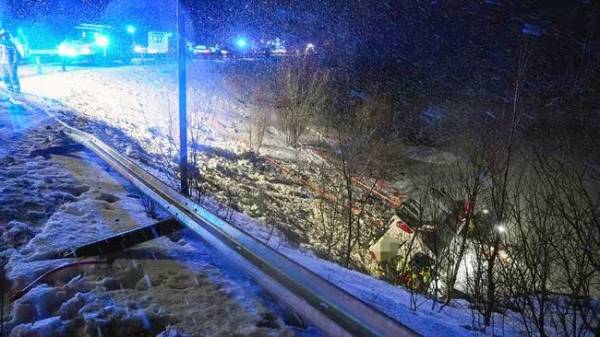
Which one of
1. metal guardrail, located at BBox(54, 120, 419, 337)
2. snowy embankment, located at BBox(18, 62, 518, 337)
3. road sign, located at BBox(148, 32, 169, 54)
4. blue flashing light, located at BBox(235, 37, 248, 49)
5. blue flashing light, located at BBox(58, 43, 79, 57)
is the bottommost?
metal guardrail, located at BBox(54, 120, 419, 337)

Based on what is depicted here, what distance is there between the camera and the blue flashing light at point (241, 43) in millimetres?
56125

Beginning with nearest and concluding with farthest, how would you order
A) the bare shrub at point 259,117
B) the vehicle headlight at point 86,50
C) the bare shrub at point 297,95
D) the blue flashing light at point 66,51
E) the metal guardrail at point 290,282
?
the metal guardrail at point 290,282 → the blue flashing light at point 66,51 → the bare shrub at point 259,117 → the vehicle headlight at point 86,50 → the bare shrub at point 297,95

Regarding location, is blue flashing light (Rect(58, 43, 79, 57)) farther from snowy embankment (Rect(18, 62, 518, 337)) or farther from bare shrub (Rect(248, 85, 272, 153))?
bare shrub (Rect(248, 85, 272, 153))

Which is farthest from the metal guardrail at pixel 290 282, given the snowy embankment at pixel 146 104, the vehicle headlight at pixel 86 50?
the vehicle headlight at pixel 86 50

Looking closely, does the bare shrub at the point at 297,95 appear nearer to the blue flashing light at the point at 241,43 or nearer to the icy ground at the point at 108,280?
the icy ground at the point at 108,280

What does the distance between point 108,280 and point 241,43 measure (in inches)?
2269

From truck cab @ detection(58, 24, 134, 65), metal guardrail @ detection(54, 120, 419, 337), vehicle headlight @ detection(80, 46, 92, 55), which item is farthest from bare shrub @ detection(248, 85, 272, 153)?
metal guardrail @ detection(54, 120, 419, 337)

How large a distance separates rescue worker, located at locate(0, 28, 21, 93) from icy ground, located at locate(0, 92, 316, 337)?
10.7 metres

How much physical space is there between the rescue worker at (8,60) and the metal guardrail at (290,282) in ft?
41.8

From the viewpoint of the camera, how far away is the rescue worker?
12914mm

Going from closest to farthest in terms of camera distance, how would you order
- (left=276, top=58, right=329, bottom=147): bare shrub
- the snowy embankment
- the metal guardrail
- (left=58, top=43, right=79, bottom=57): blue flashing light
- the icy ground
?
the metal guardrail < the icy ground < the snowy embankment < (left=58, top=43, right=79, bottom=57): blue flashing light < (left=276, top=58, right=329, bottom=147): bare shrub

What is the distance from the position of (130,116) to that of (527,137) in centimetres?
3460

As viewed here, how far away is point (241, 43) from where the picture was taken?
2233 inches

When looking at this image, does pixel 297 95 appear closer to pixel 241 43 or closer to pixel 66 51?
pixel 66 51
